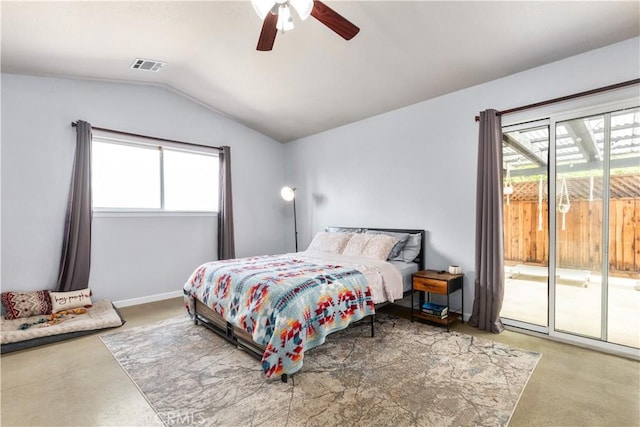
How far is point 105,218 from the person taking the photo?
4094mm

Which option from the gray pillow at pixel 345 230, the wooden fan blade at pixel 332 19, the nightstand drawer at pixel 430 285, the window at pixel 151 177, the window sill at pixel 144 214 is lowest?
the nightstand drawer at pixel 430 285

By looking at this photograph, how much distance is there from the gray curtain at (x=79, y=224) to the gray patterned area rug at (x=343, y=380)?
1.13 metres

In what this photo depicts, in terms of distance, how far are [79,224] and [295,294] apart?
3106mm

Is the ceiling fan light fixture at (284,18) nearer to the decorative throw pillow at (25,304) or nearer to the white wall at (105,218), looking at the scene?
the white wall at (105,218)

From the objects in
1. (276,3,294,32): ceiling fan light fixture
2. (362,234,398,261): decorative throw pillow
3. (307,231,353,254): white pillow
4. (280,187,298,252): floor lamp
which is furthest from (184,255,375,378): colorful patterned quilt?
(280,187,298,252): floor lamp

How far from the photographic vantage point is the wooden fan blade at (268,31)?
6.81 ft

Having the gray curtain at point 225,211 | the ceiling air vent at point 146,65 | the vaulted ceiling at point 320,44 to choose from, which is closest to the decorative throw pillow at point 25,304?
the gray curtain at point 225,211

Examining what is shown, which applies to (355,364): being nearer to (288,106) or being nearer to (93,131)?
(288,106)

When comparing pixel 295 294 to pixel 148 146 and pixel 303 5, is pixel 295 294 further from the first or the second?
pixel 148 146

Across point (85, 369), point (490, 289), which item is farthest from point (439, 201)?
point (85, 369)

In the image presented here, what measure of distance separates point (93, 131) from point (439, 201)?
4538 millimetres

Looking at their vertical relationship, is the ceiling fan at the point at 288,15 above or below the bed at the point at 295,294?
above

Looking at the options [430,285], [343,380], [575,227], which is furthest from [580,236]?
[343,380]

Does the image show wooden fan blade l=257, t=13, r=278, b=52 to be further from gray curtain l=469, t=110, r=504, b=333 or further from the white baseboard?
the white baseboard
